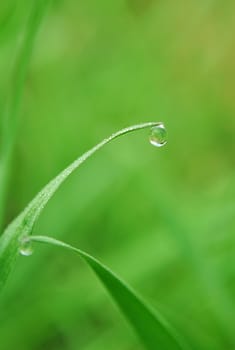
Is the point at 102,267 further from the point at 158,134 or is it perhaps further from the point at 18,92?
the point at 18,92

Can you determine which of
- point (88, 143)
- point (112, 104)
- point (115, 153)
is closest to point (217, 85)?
point (112, 104)

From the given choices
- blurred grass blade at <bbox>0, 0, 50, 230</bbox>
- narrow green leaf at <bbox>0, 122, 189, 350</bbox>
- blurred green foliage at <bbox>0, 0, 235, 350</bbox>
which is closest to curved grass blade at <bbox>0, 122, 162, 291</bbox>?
narrow green leaf at <bbox>0, 122, 189, 350</bbox>

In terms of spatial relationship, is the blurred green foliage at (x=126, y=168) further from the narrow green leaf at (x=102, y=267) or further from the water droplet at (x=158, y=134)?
the narrow green leaf at (x=102, y=267)

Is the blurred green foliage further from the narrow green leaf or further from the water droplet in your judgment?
the narrow green leaf

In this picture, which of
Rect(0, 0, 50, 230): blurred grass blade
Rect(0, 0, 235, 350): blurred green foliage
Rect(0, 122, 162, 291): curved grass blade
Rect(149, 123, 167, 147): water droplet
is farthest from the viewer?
Rect(0, 0, 235, 350): blurred green foliage

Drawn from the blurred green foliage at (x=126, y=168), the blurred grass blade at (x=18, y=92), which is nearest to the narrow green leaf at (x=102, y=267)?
the blurred grass blade at (x=18, y=92)

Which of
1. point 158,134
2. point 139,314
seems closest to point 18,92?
point 158,134
